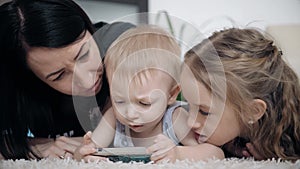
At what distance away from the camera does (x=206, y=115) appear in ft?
1.89

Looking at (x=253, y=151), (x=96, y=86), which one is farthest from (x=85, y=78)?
(x=253, y=151)

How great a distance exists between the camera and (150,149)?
1.87 ft

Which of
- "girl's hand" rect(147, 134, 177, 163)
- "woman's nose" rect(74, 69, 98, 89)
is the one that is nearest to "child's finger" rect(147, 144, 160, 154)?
"girl's hand" rect(147, 134, 177, 163)

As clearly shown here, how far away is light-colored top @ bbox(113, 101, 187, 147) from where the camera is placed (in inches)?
22.4

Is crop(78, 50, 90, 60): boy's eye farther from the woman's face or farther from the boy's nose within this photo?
the boy's nose

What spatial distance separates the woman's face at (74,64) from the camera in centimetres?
57

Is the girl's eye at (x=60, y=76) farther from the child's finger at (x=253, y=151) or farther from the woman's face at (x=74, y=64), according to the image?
the child's finger at (x=253, y=151)

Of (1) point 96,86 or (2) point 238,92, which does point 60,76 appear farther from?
(2) point 238,92

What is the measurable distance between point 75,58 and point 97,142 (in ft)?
0.34

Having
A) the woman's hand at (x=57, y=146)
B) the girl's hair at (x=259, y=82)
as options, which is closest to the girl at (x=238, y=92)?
the girl's hair at (x=259, y=82)

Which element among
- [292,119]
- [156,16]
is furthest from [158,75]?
[292,119]

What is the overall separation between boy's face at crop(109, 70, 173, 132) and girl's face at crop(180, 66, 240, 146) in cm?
3

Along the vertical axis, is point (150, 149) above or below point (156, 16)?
below

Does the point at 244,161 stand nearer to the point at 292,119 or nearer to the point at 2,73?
the point at 292,119
